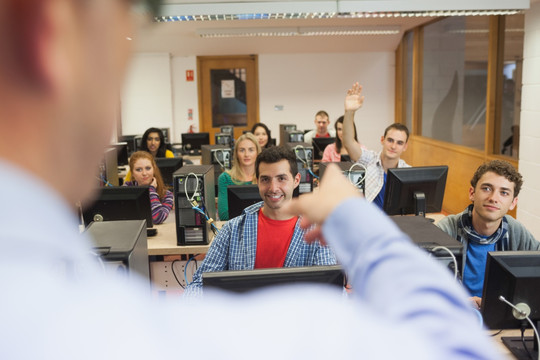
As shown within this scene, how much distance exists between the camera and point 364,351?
26 cm

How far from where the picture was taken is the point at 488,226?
2.93 m

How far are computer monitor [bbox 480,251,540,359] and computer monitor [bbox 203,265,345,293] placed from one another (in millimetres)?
731

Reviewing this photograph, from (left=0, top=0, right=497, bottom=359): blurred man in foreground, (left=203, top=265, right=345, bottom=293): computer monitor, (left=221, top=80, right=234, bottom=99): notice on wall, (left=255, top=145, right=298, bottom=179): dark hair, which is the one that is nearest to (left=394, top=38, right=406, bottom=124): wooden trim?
(left=221, top=80, right=234, bottom=99): notice on wall

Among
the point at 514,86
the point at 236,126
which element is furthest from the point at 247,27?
the point at 514,86

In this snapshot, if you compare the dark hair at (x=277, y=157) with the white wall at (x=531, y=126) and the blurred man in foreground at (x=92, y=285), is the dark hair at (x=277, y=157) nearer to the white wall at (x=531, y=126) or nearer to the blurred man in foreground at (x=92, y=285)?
the blurred man in foreground at (x=92, y=285)

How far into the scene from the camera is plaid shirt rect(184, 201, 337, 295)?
9.11 feet

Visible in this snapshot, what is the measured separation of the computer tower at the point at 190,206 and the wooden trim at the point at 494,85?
171 inches

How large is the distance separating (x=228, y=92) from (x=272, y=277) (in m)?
9.86

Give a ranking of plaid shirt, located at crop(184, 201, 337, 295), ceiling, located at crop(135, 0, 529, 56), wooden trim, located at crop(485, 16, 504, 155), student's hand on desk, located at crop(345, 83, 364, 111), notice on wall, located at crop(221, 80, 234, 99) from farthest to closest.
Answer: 1. notice on wall, located at crop(221, 80, 234, 99)
2. ceiling, located at crop(135, 0, 529, 56)
3. wooden trim, located at crop(485, 16, 504, 155)
4. student's hand on desk, located at crop(345, 83, 364, 111)
5. plaid shirt, located at crop(184, 201, 337, 295)

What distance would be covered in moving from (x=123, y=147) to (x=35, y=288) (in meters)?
7.37

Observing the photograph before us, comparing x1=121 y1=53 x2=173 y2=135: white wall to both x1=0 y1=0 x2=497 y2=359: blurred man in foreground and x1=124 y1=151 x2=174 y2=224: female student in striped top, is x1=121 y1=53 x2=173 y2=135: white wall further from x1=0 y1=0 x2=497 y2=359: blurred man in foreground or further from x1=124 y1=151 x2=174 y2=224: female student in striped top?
x1=0 y1=0 x2=497 y2=359: blurred man in foreground

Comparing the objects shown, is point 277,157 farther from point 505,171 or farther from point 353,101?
point 353,101

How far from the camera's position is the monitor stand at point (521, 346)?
2.24m

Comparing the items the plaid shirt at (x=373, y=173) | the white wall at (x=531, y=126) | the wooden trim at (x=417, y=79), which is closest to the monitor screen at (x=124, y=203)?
the plaid shirt at (x=373, y=173)
